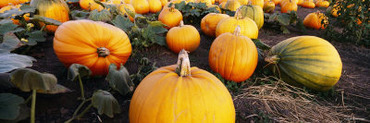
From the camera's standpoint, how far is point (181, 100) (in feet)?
4.04

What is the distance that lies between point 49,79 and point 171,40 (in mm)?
2003

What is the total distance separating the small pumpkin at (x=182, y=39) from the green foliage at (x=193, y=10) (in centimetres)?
129

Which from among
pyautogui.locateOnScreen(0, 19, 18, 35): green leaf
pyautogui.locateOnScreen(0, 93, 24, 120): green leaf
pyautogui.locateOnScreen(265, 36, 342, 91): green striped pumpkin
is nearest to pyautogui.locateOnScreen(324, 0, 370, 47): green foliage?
pyautogui.locateOnScreen(265, 36, 342, 91): green striped pumpkin

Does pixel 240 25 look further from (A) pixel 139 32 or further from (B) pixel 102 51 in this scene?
(B) pixel 102 51

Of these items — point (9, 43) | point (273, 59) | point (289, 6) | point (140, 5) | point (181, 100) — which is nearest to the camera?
point (181, 100)

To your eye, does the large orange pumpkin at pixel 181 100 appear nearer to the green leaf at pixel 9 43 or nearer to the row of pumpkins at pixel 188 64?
the row of pumpkins at pixel 188 64

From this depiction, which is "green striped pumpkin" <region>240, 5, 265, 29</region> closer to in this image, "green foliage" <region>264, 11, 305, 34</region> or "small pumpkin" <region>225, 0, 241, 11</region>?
"green foliage" <region>264, 11, 305, 34</region>

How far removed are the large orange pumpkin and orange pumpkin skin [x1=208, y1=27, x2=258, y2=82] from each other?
945 mm

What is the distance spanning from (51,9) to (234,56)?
270 cm

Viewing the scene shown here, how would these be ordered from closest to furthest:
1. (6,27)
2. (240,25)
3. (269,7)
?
(6,27) < (240,25) < (269,7)

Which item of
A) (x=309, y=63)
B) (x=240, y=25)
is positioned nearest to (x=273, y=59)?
(x=309, y=63)

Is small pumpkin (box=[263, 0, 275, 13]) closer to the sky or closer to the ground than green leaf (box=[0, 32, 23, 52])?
closer to the sky

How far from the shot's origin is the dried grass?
1944 millimetres

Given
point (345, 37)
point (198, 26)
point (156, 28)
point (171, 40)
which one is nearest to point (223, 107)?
point (171, 40)
